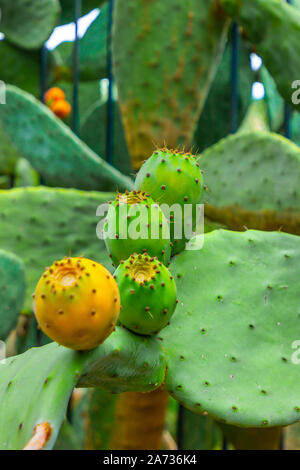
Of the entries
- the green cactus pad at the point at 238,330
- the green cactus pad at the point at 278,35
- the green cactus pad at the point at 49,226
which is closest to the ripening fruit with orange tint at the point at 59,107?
the green cactus pad at the point at 49,226

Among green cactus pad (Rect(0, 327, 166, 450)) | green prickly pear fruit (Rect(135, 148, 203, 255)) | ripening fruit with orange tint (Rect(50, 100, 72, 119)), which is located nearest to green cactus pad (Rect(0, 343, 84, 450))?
green cactus pad (Rect(0, 327, 166, 450))

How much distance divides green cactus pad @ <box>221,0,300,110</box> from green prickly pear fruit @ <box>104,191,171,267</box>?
667mm

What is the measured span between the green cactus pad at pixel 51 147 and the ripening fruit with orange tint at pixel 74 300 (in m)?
0.83

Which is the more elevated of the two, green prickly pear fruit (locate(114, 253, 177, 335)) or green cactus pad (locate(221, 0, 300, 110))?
green cactus pad (locate(221, 0, 300, 110))

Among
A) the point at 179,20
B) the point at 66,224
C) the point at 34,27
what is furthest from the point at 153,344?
the point at 34,27

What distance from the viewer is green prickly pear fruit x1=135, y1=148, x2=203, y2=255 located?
2.72ft

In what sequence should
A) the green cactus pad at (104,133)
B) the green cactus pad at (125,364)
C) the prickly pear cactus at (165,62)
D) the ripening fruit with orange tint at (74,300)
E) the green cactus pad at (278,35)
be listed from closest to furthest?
the ripening fruit with orange tint at (74,300) → the green cactus pad at (125,364) → the green cactus pad at (278,35) → the prickly pear cactus at (165,62) → the green cactus pad at (104,133)

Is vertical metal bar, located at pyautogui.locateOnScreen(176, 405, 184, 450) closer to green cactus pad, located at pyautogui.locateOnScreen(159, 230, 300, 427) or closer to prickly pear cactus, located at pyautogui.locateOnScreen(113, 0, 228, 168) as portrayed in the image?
prickly pear cactus, located at pyautogui.locateOnScreen(113, 0, 228, 168)

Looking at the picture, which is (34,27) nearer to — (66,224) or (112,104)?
(112,104)

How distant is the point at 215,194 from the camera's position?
136 centimetres

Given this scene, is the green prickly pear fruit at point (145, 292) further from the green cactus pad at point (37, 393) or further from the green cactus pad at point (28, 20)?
the green cactus pad at point (28, 20)

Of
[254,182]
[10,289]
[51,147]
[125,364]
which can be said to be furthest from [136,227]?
[51,147]

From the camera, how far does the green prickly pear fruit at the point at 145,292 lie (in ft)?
2.20

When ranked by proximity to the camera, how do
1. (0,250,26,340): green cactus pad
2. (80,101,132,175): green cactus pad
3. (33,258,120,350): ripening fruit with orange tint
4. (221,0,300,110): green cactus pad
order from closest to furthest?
(33,258,120,350): ripening fruit with orange tint → (0,250,26,340): green cactus pad → (221,0,300,110): green cactus pad → (80,101,132,175): green cactus pad
